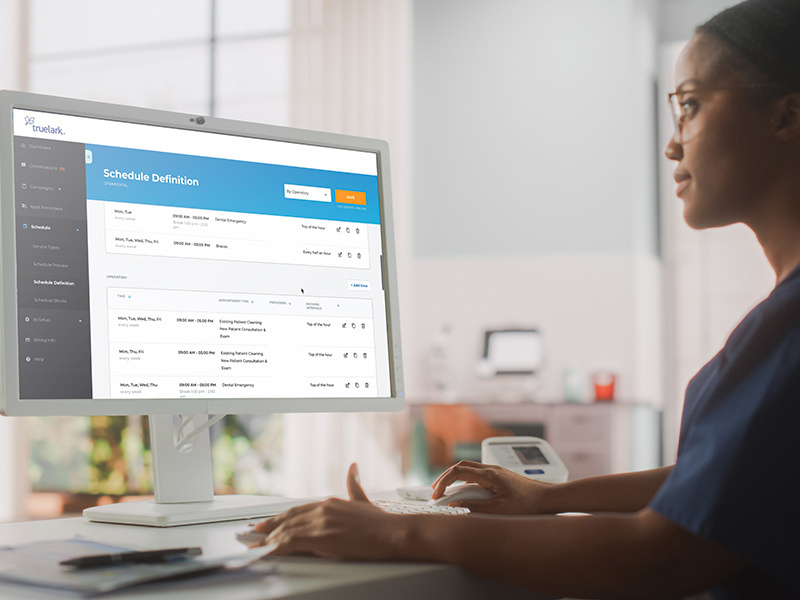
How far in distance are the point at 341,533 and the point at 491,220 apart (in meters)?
4.96

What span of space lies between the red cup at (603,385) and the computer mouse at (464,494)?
4.08m

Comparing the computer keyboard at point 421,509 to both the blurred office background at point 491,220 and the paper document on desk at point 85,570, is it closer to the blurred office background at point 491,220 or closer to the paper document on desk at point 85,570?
the paper document on desk at point 85,570

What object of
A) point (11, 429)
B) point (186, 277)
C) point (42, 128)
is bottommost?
point (11, 429)

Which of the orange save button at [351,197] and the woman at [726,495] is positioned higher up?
the orange save button at [351,197]

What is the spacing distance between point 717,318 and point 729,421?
5062 mm

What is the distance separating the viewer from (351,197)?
152cm

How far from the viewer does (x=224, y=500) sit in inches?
54.5

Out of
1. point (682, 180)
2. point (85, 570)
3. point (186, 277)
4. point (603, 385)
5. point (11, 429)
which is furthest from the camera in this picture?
point (11, 429)

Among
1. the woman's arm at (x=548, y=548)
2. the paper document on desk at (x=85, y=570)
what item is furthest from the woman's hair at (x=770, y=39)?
the paper document on desk at (x=85, y=570)

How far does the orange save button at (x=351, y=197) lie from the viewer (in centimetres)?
150

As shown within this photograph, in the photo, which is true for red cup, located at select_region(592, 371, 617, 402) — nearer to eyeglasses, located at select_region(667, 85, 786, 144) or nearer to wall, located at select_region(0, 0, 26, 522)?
wall, located at select_region(0, 0, 26, 522)

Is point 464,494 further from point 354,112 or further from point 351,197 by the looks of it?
point 354,112

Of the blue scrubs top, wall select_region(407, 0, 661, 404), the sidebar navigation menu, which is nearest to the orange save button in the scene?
the sidebar navigation menu

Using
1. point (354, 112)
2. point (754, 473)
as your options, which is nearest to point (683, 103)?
point (754, 473)
